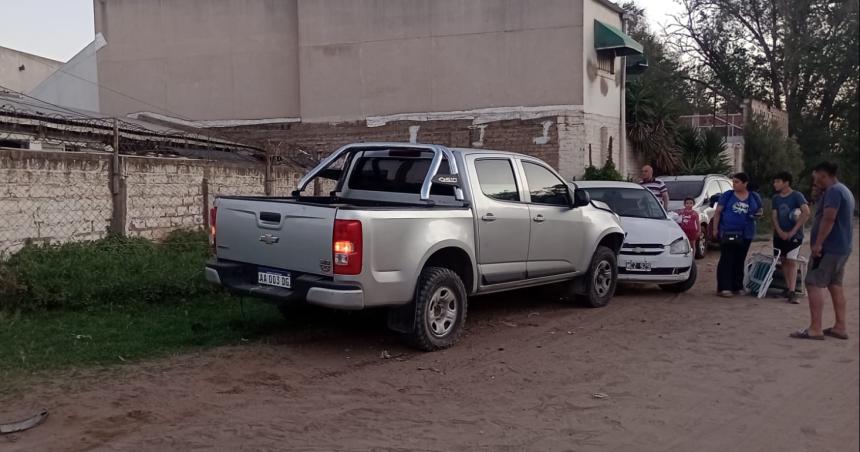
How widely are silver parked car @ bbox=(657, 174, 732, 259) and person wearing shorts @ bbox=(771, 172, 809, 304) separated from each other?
4.30 metres

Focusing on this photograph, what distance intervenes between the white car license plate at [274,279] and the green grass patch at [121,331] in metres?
0.87

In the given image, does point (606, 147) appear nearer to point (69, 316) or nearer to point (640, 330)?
point (640, 330)

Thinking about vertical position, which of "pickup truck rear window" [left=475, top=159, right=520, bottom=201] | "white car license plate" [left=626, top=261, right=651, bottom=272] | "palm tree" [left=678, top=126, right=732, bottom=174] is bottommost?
"white car license plate" [left=626, top=261, right=651, bottom=272]

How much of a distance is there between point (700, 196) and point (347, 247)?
10.8 meters

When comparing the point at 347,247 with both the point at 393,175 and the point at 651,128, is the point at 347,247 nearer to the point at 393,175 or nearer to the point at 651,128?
the point at 393,175

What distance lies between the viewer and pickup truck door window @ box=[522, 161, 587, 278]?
8266mm

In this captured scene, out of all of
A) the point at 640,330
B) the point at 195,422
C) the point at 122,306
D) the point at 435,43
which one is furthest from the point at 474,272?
the point at 435,43

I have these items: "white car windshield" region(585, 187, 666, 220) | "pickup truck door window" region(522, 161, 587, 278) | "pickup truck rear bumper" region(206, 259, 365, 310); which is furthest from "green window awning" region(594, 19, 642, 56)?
"pickup truck rear bumper" region(206, 259, 365, 310)

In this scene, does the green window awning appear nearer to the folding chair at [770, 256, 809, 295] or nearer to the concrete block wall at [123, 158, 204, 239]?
the folding chair at [770, 256, 809, 295]

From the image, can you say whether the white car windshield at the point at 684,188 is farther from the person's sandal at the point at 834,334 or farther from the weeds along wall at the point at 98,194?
the weeds along wall at the point at 98,194

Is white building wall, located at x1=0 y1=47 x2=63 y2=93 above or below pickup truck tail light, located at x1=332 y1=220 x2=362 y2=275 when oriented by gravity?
above

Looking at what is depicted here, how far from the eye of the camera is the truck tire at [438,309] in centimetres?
679

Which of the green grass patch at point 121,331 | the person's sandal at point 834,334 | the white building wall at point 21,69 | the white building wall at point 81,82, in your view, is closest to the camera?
the green grass patch at point 121,331

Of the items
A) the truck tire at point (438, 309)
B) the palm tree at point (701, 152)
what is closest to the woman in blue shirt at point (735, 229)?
the truck tire at point (438, 309)
